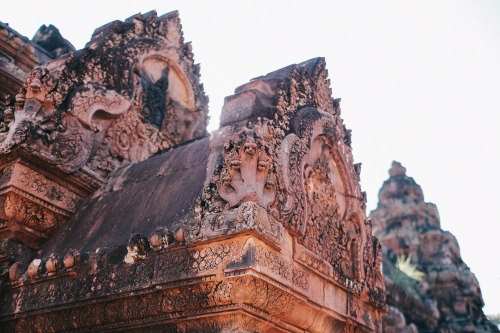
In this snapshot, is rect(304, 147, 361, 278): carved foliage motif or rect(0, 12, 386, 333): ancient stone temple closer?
rect(0, 12, 386, 333): ancient stone temple

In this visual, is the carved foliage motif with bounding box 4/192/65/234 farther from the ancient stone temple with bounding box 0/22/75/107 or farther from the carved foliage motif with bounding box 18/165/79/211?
the ancient stone temple with bounding box 0/22/75/107

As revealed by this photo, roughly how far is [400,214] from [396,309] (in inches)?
350

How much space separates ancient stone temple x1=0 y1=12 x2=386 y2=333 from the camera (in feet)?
13.8

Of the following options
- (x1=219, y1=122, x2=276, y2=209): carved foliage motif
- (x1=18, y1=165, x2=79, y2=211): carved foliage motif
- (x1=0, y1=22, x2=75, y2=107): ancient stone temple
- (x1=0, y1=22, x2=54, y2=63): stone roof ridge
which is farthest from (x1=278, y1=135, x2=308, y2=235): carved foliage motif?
(x1=0, y1=22, x2=54, y2=63): stone roof ridge

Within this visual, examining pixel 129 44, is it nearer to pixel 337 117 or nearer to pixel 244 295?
pixel 337 117

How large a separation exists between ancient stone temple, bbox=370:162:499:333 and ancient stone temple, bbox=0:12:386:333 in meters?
6.90

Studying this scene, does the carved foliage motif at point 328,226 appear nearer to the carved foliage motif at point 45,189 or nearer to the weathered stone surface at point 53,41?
the carved foliage motif at point 45,189

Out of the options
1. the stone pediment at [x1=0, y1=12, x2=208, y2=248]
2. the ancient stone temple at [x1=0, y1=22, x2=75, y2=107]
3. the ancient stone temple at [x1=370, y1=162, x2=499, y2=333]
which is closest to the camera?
the stone pediment at [x1=0, y1=12, x2=208, y2=248]

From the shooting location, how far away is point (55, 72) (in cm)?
639

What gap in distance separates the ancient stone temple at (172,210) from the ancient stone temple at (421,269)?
22.6ft

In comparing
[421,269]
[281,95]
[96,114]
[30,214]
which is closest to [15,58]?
[96,114]

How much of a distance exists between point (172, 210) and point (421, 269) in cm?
1480

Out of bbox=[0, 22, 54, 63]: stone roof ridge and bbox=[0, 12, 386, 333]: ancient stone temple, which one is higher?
bbox=[0, 22, 54, 63]: stone roof ridge

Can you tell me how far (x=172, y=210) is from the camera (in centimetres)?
506
